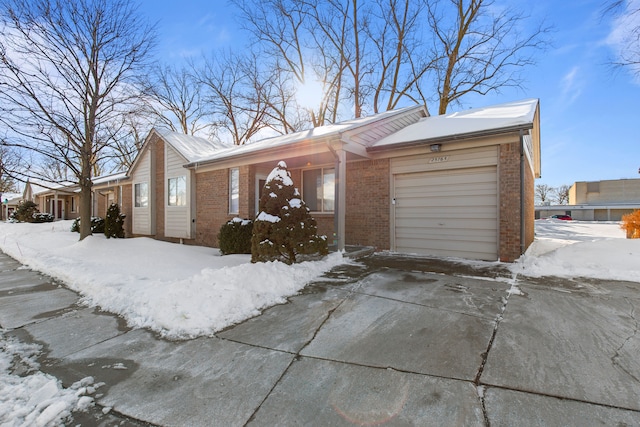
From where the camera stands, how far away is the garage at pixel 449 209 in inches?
269

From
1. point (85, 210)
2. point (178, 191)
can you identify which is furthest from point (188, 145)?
point (85, 210)

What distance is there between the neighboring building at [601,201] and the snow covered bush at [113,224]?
53091mm

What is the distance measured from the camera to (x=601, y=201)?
45000 mm

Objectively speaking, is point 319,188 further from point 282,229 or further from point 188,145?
point 188,145

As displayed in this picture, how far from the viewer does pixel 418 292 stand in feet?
14.9

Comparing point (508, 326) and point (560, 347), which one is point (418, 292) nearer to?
point (508, 326)

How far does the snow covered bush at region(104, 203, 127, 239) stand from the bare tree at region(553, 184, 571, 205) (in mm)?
76527

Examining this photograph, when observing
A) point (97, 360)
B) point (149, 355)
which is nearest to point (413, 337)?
point (149, 355)

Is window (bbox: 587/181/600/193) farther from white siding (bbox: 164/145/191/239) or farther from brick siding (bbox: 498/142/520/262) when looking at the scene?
white siding (bbox: 164/145/191/239)

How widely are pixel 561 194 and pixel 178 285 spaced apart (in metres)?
79.8

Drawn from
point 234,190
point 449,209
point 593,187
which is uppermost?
point 593,187

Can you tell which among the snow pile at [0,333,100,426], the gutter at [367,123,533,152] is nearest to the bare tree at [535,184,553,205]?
the gutter at [367,123,533,152]

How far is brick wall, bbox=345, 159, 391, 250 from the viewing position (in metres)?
8.33

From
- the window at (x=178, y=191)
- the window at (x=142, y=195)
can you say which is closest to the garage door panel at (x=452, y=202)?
the window at (x=178, y=191)
